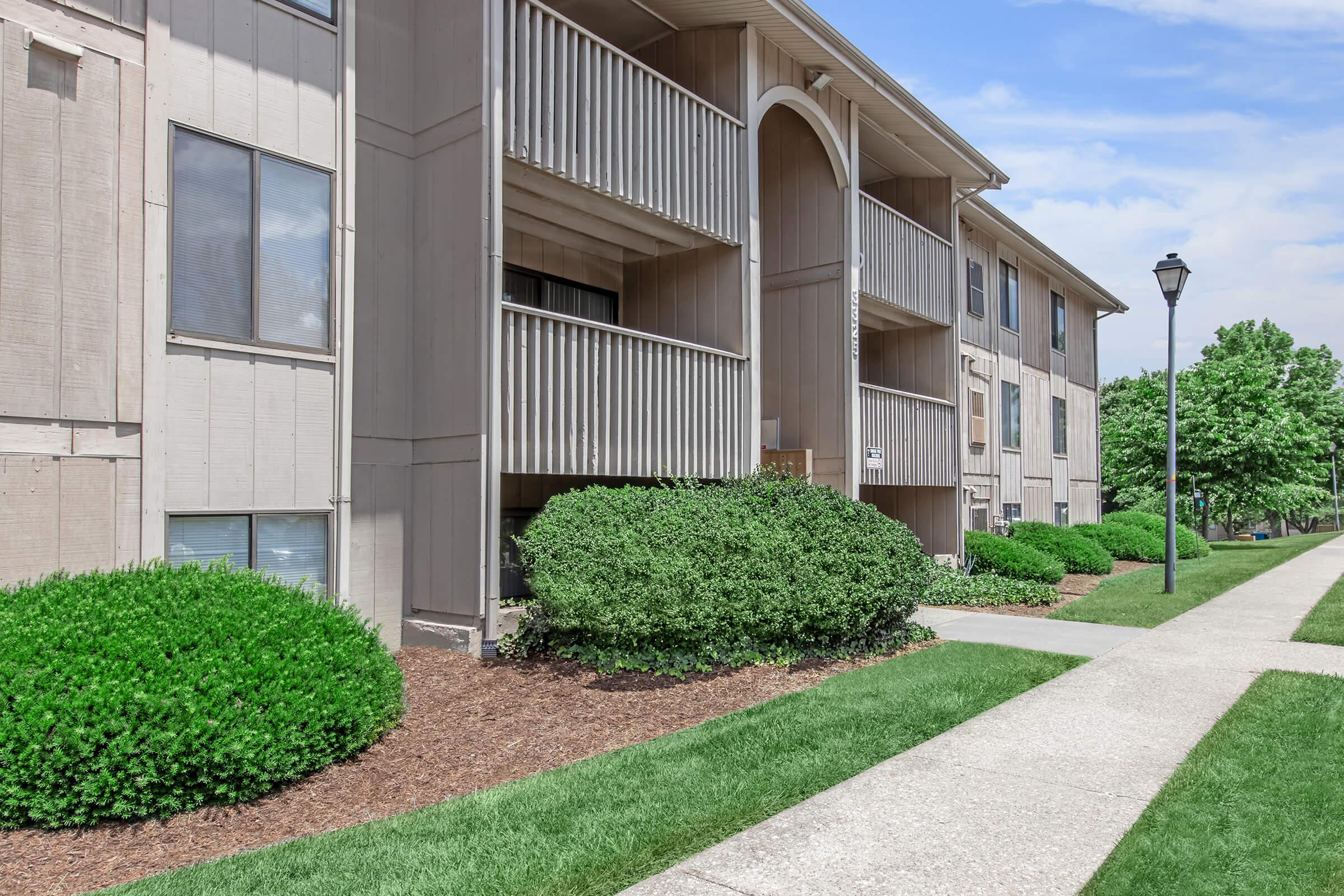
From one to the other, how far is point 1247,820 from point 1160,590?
10583 mm

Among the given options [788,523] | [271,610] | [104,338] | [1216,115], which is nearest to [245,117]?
[104,338]

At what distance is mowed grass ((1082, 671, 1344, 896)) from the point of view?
3668 millimetres

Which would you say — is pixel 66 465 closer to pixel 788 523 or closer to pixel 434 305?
pixel 434 305

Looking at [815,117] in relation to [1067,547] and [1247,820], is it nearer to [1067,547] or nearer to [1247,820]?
[1067,547]

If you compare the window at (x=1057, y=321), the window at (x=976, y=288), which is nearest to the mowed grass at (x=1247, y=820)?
the window at (x=976, y=288)

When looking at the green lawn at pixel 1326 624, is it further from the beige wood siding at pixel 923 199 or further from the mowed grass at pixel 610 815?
the beige wood siding at pixel 923 199

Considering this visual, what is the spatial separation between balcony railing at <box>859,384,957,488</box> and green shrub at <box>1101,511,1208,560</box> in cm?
868

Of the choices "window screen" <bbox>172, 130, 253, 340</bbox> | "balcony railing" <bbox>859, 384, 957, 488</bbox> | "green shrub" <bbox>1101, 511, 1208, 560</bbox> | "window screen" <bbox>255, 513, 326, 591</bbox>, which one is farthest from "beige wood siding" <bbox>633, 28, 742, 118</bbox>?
"green shrub" <bbox>1101, 511, 1208, 560</bbox>

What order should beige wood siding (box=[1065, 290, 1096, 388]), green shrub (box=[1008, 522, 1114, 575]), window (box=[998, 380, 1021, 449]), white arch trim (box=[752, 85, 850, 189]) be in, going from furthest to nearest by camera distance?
beige wood siding (box=[1065, 290, 1096, 388]) → window (box=[998, 380, 1021, 449]) → green shrub (box=[1008, 522, 1114, 575]) → white arch trim (box=[752, 85, 850, 189])

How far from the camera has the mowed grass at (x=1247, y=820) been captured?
367cm

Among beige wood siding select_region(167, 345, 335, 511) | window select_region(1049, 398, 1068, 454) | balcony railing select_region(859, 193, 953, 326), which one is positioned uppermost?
balcony railing select_region(859, 193, 953, 326)

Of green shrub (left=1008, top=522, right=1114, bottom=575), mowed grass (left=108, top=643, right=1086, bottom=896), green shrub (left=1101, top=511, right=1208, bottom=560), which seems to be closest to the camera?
mowed grass (left=108, top=643, right=1086, bottom=896)

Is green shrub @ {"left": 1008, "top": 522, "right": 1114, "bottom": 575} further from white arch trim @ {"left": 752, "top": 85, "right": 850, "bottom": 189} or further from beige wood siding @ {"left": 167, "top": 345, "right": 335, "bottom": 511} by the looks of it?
beige wood siding @ {"left": 167, "top": 345, "right": 335, "bottom": 511}

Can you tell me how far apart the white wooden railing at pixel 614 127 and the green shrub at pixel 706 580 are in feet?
11.0
